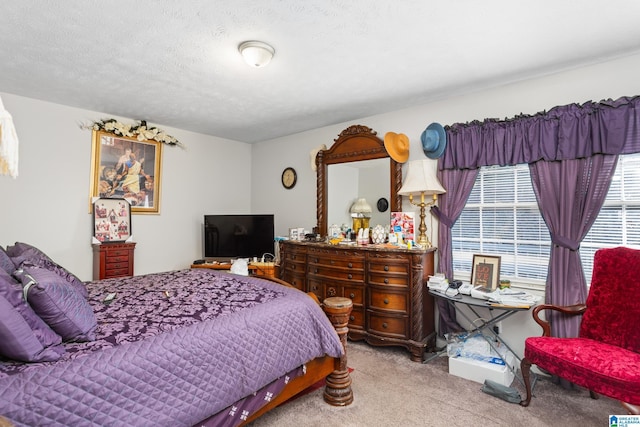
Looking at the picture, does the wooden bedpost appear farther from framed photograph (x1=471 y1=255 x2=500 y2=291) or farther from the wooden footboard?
framed photograph (x1=471 y1=255 x2=500 y2=291)

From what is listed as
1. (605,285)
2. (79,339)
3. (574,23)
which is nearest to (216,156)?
(79,339)

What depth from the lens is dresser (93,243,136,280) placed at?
379 centimetres

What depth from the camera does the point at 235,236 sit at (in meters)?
4.76

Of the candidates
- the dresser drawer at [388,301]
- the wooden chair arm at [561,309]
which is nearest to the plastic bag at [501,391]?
the wooden chair arm at [561,309]

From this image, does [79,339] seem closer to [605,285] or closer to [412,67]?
[412,67]

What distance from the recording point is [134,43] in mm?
2381

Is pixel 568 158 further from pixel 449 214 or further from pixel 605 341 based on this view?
pixel 605 341

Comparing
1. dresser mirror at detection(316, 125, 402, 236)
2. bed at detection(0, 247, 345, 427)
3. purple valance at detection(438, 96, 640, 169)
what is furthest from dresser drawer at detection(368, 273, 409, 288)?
purple valance at detection(438, 96, 640, 169)

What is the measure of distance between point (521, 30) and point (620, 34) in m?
0.71

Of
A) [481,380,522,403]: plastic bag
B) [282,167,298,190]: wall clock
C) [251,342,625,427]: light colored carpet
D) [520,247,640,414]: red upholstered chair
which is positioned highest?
[282,167,298,190]: wall clock

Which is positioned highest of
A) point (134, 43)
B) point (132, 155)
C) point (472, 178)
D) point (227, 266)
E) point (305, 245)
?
point (134, 43)

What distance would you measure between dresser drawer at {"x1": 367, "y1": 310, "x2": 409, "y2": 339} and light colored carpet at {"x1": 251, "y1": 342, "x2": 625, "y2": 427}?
43 centimetres

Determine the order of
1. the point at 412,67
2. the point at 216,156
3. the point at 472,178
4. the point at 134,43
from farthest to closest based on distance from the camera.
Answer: the point at 216,156
the point at 472,178
the point at 412,67
the point at 134,43

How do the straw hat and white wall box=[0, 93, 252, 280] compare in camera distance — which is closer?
white wall box=[0, 93, 252, 280]
